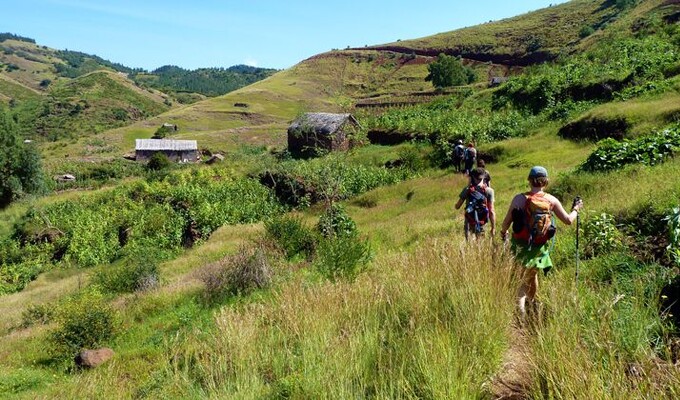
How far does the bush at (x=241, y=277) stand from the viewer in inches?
434

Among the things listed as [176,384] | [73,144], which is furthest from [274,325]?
[73,144]

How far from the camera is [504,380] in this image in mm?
3539

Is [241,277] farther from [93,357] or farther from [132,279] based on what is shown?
[132,279]

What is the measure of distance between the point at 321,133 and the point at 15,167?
34.0 m

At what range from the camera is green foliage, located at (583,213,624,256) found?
668cm

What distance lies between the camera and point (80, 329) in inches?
408

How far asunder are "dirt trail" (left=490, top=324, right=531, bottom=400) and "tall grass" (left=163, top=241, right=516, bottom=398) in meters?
0.09

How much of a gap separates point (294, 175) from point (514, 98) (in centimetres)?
1765

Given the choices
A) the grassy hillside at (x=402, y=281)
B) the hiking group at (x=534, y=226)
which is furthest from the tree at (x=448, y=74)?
the hiking group at (x=534, y=226)

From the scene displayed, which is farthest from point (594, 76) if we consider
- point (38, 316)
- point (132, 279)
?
point (38, 316)

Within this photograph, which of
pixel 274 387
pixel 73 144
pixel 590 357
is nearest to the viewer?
pixel 590 357

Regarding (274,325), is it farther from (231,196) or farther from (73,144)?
(73,144)

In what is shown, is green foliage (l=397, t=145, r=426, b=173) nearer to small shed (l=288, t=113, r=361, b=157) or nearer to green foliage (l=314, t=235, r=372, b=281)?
small shed (l=288, t=113, r=361, b=157)

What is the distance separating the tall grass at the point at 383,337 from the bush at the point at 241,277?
578 cm
